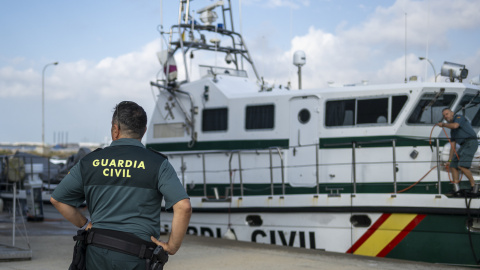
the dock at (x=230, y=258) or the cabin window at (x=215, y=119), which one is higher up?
the cabin window at (x=215, y=119)

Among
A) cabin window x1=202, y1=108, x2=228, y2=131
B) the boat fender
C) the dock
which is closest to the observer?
the dock

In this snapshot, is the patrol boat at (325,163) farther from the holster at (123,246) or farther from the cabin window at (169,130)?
the holster at (123,246)

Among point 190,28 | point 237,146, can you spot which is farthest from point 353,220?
point 190,28

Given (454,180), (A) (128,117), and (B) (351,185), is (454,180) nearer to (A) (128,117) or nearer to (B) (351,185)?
(B) (351,185)

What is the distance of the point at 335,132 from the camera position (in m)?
8.71

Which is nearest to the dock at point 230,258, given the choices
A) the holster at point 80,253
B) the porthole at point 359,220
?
the porthole at point 359,220

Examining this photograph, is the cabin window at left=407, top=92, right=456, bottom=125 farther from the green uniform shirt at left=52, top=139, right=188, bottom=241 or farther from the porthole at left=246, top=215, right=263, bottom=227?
the green uniform shirt at left=52, top=139, right=188, bottom=241

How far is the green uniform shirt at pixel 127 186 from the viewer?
2910 millimetres

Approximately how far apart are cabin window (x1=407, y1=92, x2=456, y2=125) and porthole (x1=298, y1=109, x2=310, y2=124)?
5.00 feet

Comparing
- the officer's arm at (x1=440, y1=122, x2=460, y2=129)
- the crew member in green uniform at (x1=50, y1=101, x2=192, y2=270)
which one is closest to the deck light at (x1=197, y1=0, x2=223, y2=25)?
the officer's arm at (x1=440, y1=122, x2=460, y2=129)

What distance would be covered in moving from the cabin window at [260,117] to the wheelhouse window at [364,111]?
945 mm

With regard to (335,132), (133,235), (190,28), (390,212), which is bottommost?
(390,212)

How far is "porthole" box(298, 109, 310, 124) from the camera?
29.3 ft

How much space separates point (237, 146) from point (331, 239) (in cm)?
229
